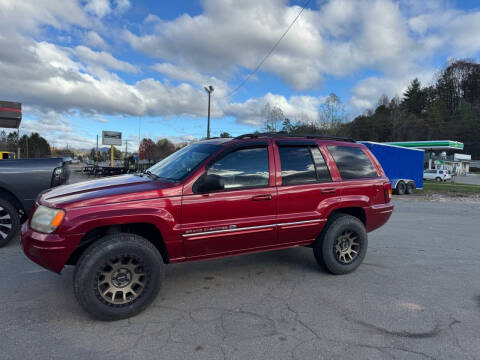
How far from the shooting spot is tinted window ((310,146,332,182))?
3920 mm

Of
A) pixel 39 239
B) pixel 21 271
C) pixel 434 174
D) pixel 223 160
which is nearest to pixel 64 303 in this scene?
pixel 39 239

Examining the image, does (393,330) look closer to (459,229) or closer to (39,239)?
(39,239)

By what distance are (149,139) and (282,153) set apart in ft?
295

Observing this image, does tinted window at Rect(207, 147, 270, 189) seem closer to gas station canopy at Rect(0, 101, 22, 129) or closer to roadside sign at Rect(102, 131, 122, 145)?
gas station canopy at Rect(0, 101, 22, 129)

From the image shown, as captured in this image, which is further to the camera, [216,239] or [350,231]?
[350,231]

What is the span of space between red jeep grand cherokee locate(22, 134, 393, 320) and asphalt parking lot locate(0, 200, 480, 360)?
34 cm

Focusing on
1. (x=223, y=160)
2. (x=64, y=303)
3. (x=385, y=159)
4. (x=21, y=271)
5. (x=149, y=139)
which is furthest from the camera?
(x=149, y=139)

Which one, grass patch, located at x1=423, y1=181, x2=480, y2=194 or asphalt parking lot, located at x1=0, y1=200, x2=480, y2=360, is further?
grass patch, located at x1=423, y1=181, x2=480, y2=194

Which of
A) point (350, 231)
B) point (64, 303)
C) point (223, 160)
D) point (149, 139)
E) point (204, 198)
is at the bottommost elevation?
point (64, 303)

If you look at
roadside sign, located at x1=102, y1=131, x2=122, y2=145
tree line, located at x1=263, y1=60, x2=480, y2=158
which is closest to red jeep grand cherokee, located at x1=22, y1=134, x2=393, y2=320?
roadside sign, located at x1=102, y1=131, x2=122, y2=145

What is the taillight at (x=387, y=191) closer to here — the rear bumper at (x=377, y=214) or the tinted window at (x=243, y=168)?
the rear bumper at (x=377, y=214)

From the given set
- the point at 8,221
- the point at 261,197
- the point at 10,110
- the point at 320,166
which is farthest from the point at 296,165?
the point at 10,110

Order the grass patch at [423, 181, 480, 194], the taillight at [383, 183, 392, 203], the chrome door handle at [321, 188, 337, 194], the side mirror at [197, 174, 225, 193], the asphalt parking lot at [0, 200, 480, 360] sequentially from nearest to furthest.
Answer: the asphalt parking lot at [0, 200, 480, 360] → the side mirror at [197, 174, 225, 193] → the chrome door handle at [321, 188, 337, 194] → the taillight at [383, 183, 392, 203] → the grass patch at [423, 181, 480, 194]

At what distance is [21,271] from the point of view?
13.2ft
